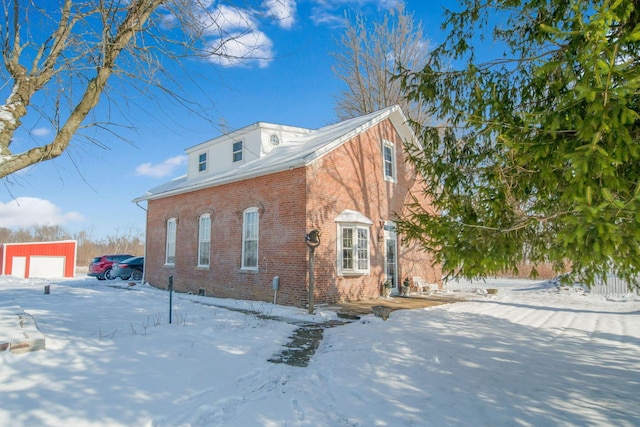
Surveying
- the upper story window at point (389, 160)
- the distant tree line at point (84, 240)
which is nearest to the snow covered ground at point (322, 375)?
the upper story window at point (389, 160)

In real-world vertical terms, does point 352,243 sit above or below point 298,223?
below

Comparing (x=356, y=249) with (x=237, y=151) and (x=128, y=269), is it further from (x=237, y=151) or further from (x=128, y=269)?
(x=128, y=269)

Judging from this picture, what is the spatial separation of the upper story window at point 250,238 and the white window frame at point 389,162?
16.6 ft

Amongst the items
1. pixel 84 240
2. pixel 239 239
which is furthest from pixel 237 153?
pixel 84 240

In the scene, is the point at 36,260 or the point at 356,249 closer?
the point at 356,249

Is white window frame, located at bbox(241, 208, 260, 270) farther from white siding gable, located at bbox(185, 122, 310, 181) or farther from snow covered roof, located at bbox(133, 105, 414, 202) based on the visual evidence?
white siding gable, located at bbox(185, 122, 310, 181)

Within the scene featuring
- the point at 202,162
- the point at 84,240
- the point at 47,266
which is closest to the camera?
the point at 202,162

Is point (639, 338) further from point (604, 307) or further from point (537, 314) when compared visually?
point (604, 307)

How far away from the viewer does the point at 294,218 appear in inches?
428

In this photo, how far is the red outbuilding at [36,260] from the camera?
2547 cm

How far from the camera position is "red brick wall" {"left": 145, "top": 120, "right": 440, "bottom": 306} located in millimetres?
10828

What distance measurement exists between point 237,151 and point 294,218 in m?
6.59

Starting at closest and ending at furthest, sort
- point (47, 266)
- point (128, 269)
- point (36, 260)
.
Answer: point (128, 269), point (36, 260), point (47, 266)

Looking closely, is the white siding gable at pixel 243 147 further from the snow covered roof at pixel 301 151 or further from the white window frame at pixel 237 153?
the snow covered roof at pixel 301 151
